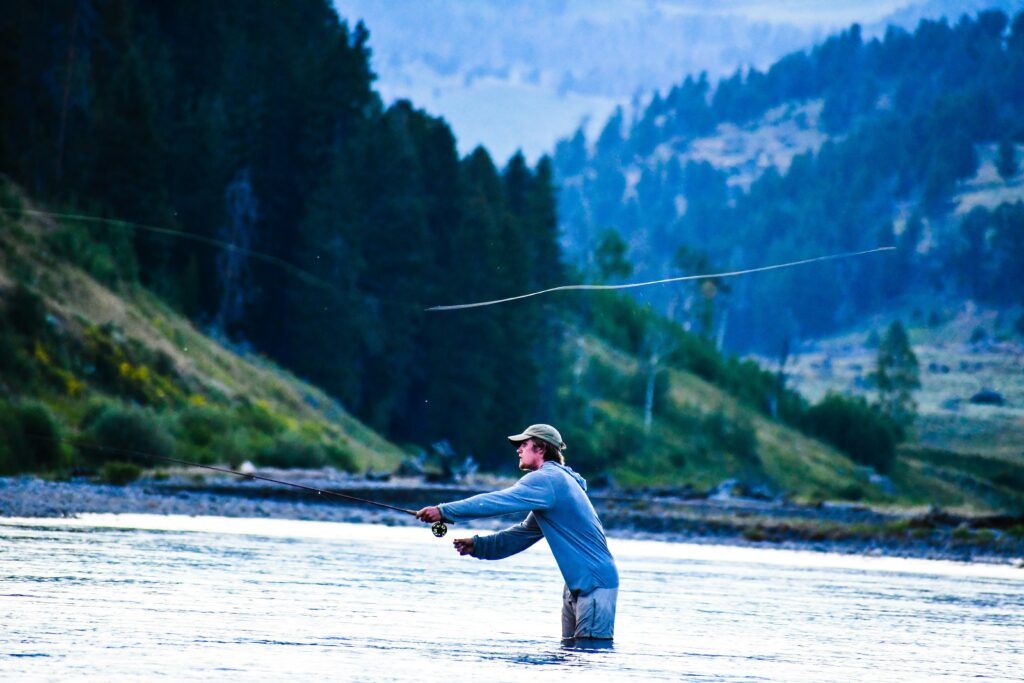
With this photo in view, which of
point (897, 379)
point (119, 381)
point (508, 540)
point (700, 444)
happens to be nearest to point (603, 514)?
point (119, 381)

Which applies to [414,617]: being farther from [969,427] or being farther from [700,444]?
[700,444]

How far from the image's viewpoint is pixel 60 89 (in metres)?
55.1

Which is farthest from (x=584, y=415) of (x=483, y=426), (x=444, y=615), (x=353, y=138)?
(x=444, y=615)

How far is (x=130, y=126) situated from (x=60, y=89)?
11.1 ft

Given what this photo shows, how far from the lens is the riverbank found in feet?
91.4

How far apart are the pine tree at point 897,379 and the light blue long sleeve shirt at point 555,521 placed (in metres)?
59.8

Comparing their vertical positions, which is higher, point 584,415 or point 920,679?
point 584,415

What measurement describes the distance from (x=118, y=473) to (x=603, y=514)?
1346 centimetres

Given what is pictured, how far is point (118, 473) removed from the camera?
33.0 m

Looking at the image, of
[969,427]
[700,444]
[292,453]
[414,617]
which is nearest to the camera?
[414,617]

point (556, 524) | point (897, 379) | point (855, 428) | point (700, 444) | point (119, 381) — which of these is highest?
point (897, 379)

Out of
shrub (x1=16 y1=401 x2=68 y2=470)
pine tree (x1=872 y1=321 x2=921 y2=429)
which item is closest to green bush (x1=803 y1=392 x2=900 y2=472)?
pine tree (x1=872 y1=321 x2=921 y2=429)

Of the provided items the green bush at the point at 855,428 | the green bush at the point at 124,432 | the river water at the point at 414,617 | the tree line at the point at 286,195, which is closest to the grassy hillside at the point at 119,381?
the green bush at the point at 124,432

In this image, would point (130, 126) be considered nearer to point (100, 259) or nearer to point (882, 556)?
point (100, 259)
